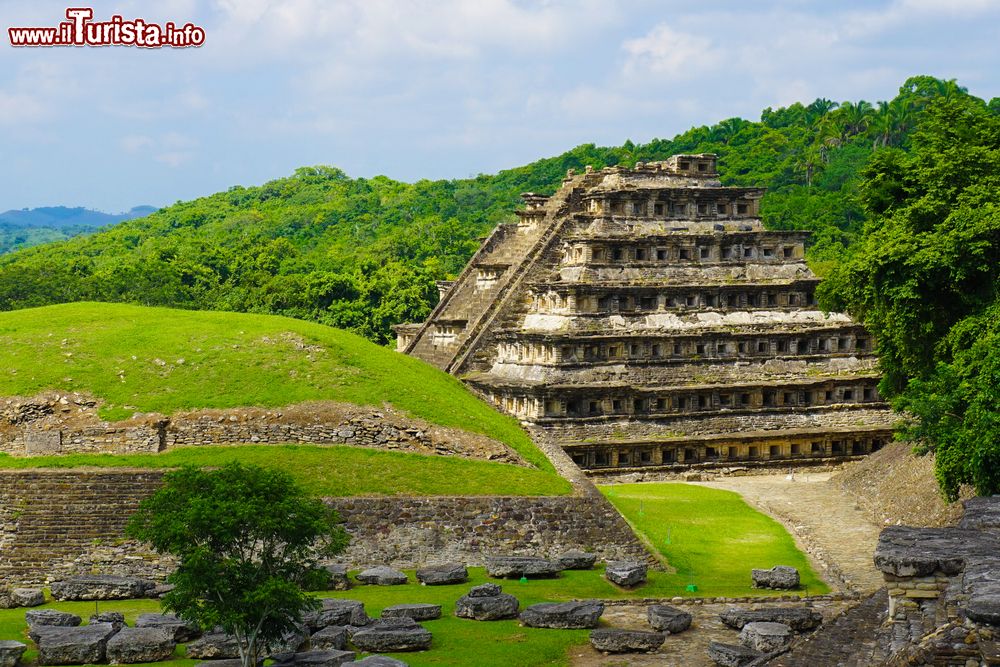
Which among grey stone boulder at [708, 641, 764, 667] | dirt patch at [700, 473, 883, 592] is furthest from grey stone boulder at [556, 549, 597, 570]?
grey stone boulder at [708, 641, 764, 667]

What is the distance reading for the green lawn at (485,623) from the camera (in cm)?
2555

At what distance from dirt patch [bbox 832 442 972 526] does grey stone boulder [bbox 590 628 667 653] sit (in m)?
12.5

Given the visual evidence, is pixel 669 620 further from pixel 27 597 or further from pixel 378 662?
pixel 27 597

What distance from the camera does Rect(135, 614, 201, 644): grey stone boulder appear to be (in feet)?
87.5

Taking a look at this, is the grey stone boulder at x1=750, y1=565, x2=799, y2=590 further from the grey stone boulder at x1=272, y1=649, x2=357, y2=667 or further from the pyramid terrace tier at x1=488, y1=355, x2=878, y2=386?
the pyramid terrace tier at x1=488, y1=355, x2=878, y2=386

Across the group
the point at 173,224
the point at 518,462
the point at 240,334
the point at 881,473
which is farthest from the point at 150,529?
the point at 173,224

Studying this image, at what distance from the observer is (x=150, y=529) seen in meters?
24.1

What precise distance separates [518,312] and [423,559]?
2030cm

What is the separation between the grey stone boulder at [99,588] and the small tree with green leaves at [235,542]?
7.23m

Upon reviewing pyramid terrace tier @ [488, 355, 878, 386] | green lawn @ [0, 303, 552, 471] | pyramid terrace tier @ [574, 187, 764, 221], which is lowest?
pyramid terrace tier @ [488, 355, 878, 386]

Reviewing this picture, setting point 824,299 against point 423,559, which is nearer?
point 423,559

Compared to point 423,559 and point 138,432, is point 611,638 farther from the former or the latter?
point 138,432

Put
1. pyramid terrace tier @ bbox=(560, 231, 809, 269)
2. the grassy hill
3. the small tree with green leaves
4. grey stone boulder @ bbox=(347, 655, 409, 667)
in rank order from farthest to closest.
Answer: pyramid terrace tier @ bbox=(560, 231, 809, 269) < the grassy hill < grey stone boulder @ bbox=(347, 655, 409, 667) < the small tree with green leaves

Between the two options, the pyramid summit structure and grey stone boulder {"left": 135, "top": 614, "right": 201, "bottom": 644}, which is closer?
grey stone boulder {"left": 135, "top": 614, "right": 201, "bottom": 644}
